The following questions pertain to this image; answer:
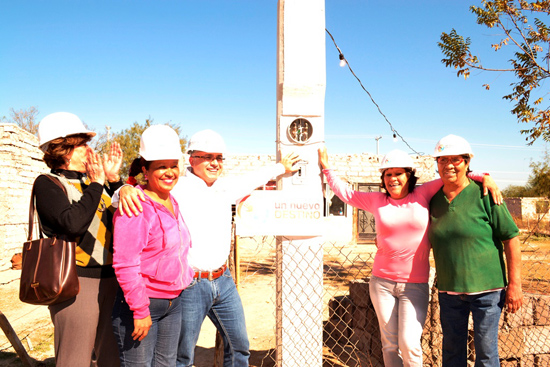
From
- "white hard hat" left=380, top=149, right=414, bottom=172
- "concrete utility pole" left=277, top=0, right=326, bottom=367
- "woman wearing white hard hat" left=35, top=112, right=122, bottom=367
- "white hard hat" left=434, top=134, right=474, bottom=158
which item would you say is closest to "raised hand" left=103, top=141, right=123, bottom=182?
"woman wearing white hard hat" left=35, top=112, right=122, bottom=367

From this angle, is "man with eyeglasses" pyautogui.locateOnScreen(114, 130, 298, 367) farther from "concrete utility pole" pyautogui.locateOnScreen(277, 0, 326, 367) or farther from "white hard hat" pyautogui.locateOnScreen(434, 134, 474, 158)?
"white hard hat" pyautogui.locateOnScreen(434, 134, 474, 158)

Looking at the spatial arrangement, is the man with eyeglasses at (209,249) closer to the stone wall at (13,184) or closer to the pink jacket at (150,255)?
the pink jacket at (150,255)

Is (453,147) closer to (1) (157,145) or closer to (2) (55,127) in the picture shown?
(1) (157,145)

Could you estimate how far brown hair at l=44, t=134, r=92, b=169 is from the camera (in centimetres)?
223

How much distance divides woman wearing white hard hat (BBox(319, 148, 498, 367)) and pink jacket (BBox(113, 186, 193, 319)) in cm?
121

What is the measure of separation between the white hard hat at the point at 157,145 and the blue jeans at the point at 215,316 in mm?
794

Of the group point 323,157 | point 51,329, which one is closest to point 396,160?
point 323,157

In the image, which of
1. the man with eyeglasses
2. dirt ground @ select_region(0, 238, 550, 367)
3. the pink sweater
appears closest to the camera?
the man with eyeglasses

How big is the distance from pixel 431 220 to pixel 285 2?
191 centimetres

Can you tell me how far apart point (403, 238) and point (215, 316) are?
4.68 ft

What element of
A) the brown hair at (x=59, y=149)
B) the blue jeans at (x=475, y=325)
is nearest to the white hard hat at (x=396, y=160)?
the blue jeans at (x=475, y=325)

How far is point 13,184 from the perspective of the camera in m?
11.2

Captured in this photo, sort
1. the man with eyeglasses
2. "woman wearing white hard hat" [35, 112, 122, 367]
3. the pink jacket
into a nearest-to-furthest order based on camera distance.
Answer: the pink jacket < "woman wearing white hard hat" [35, 112, 122, 367] < the man with eyeglasses

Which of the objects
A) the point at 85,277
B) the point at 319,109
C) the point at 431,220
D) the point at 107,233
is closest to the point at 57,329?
the point at 85,277
